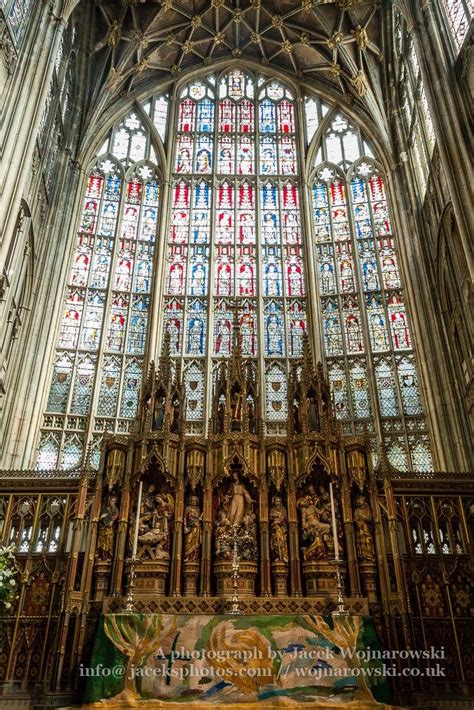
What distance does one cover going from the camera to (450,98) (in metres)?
14.5

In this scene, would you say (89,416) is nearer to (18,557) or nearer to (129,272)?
(129,272)

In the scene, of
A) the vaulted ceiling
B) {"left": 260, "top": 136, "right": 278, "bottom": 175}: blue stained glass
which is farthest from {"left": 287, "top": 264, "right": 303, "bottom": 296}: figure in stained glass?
the vaulted ceiling

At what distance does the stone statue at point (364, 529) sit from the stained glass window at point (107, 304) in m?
8.68

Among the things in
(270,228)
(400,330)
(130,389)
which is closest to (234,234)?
(270,228)

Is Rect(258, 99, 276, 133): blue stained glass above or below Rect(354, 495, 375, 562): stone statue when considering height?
above

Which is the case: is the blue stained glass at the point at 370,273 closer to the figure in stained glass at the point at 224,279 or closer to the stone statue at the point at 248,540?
the figure in stained glass at the point at 224,279

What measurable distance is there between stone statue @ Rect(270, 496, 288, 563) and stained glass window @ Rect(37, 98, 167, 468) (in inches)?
302

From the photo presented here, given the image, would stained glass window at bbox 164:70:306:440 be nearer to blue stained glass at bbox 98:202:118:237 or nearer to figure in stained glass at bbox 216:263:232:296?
figure in stained glass at bbox 216:263:232:296

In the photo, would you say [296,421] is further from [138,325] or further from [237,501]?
[138,325]

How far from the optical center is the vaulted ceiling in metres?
22.2

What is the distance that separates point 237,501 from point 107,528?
2284 millimetres

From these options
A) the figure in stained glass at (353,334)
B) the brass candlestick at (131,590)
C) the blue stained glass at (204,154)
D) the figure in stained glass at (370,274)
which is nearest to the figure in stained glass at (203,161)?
the blue stained glass at (204,154)

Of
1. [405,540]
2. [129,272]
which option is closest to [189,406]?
[129,272]

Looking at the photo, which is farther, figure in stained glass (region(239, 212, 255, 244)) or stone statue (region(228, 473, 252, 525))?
figure in stained glass (region(239, 212, 255, 244))
